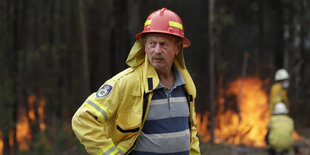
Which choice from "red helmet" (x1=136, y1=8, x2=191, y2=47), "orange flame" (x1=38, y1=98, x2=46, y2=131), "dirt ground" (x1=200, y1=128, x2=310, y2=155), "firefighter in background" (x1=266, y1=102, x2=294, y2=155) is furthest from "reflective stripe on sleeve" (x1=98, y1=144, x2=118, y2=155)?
"orange flame" (x1=38, y1=98, x2=46, y2=131)

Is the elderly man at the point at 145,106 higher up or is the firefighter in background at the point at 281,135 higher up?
the elderly man at the point at 145,106

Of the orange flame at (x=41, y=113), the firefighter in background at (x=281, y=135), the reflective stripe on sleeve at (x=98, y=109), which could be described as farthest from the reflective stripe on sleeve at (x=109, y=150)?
the orange flame at (x=41, y=113)

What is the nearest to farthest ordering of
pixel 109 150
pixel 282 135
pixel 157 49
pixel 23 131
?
pixel 109 150 < pixel 157 49 < pixel 282 135 < pixel 23 131

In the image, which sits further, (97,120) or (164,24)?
(164,24)

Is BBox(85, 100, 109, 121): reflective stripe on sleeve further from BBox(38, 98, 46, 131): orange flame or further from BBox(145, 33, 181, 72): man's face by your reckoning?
BBox(38, 98, 46, 131): orange flame

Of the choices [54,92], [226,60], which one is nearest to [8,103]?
[54,92]

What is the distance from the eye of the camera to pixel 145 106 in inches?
115

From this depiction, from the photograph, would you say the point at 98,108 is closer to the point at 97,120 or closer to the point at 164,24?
the point at 97,120

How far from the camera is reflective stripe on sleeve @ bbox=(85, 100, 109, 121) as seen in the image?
279cm

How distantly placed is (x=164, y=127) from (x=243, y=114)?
11.7 m

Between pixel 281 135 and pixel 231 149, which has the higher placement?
pixel 281 135

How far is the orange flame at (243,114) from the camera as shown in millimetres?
13805

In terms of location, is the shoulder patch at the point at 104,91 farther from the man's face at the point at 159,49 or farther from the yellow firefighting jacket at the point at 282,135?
the yellow firefighting jacket at the point at 282,135

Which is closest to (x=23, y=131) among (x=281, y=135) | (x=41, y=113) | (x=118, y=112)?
(x=41, y=113)
